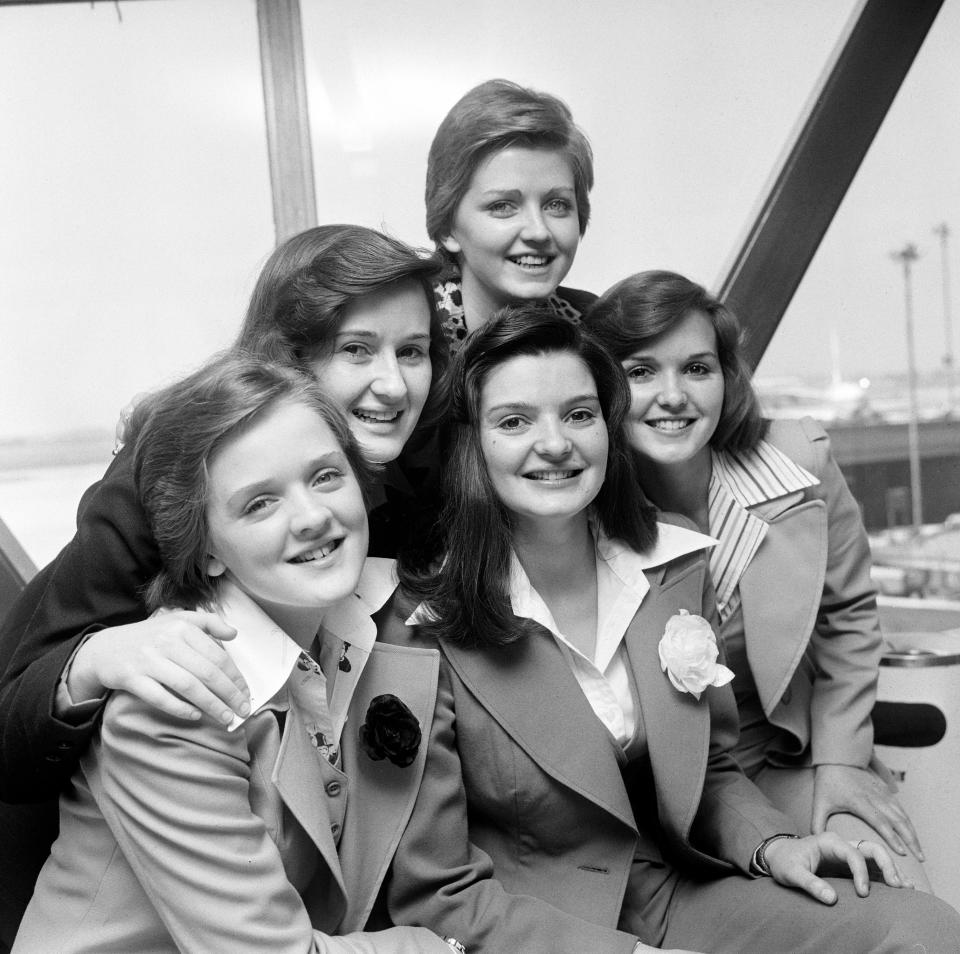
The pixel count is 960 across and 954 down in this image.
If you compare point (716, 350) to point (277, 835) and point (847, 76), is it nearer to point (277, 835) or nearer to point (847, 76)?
point (277, 835)

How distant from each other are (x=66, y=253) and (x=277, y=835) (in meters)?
2.31

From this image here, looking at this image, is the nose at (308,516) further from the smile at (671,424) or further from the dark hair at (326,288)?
the smile at (671,424)

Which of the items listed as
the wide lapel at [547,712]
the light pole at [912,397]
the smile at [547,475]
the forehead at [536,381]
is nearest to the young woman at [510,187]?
the forehead at [536,381]

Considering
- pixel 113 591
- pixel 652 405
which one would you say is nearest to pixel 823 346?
pixel 652 405

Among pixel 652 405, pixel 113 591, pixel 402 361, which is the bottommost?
pixel 113 591

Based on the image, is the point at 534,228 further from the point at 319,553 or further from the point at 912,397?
the point at 912,397

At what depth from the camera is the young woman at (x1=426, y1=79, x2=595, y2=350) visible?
7.63 feet

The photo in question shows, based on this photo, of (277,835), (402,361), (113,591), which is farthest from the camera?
(402,361)

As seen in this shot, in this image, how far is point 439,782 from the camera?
1.79 m

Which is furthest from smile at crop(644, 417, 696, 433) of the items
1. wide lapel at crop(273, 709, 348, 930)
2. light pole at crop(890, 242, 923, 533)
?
light pole at crop(890, 242, 923, 533)

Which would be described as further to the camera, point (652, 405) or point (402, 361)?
point (652, 405)

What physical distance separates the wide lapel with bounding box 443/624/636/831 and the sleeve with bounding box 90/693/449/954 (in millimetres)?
491

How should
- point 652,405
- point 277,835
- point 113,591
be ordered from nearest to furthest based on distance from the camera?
point 277,835, point 113,591, point 652,405

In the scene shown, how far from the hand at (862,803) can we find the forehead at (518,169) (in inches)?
54.1
